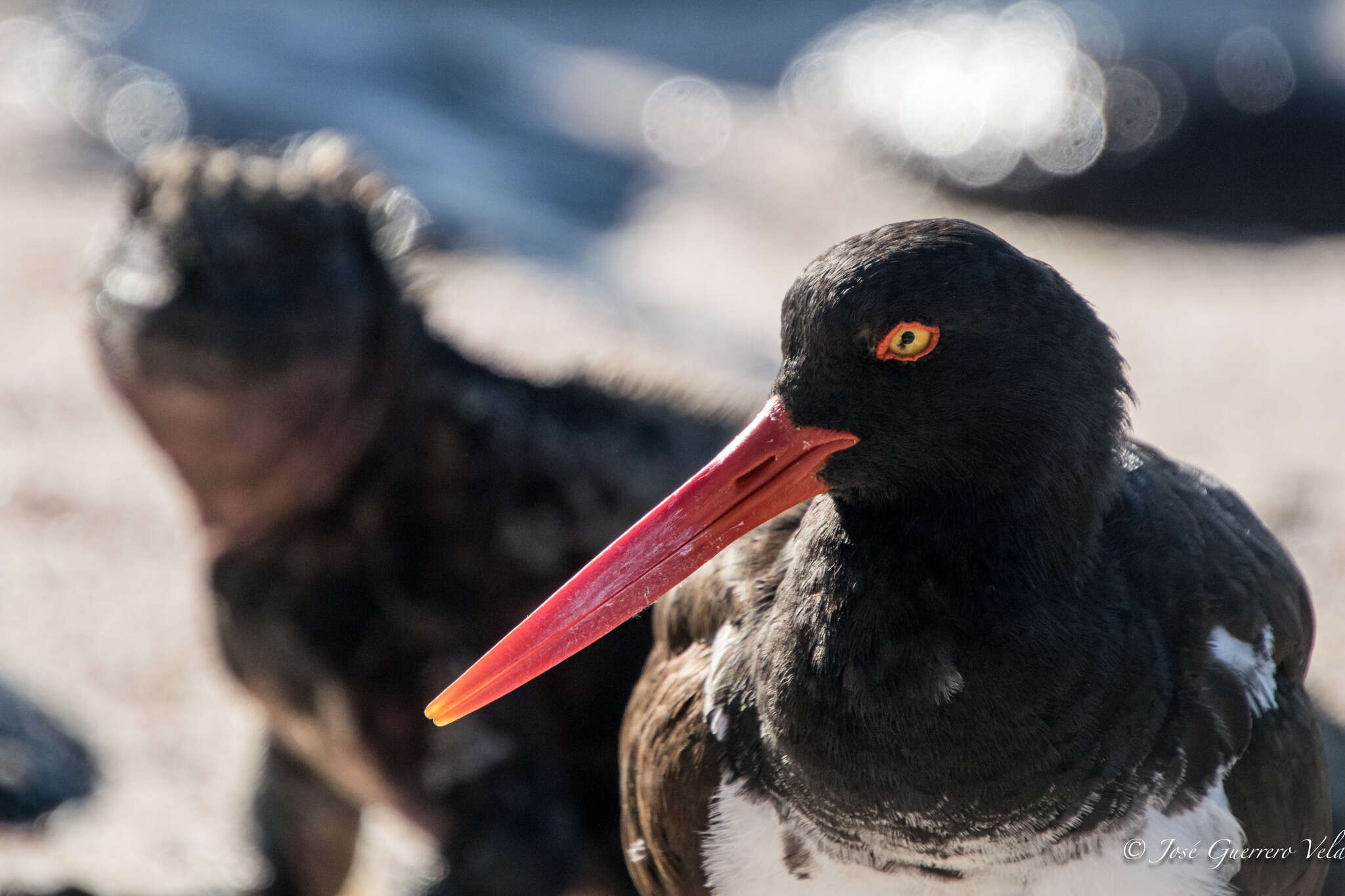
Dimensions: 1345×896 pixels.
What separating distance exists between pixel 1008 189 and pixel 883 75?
2014 mm

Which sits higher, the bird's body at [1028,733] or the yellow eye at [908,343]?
the yellow eye at [908,343]

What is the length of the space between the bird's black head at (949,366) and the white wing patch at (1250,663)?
339 millimetres

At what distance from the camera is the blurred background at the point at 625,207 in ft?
16.2

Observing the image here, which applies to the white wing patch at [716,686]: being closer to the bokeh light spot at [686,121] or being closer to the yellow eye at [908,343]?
the yellow eye at [908,343]

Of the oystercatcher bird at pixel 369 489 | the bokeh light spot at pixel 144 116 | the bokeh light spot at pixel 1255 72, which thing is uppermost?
the bokeh light spot at pixel 1255 72

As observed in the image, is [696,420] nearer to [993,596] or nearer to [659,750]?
[659,750]

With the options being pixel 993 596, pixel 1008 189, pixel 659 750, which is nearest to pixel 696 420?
pixel 659 750

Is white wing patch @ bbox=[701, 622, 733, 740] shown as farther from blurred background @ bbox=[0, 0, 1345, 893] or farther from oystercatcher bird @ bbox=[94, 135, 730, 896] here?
blurred background @ bbox=[0, 0, 1345, 893]

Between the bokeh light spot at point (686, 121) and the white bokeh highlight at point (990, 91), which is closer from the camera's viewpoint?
the white bokeh highlight at point (990, 91)

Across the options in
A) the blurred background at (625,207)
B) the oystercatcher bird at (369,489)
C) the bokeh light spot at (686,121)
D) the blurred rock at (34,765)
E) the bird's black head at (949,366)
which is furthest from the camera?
the bokeh light spot at (686,121)

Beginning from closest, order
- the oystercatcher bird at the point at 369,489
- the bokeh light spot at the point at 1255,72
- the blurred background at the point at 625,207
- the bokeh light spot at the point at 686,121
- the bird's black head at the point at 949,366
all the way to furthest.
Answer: the bird's black head at the point at 949,366 < the oystercatcher bird at the point at 369,489 < the blurred background at the point at 625,207 < the bokeh light spot at the point at 1255,72 < the bokeh light spot at the point at 686,121

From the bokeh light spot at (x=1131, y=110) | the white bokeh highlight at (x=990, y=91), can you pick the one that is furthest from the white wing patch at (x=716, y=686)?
the bokeh light spot at (x=1131, y=110)

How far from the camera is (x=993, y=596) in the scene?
2076 millimetres

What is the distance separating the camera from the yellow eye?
2.00m
